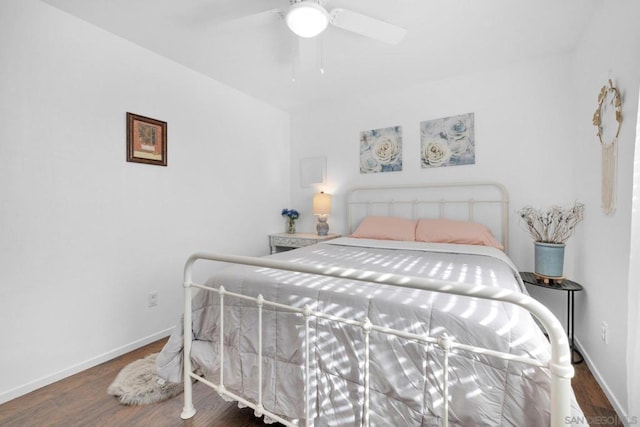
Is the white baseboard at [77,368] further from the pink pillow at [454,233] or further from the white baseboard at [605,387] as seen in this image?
the white baseboard at [605,387]

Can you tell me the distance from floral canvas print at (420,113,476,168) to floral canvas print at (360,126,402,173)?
268mm

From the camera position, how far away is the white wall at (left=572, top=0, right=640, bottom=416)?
1.49m

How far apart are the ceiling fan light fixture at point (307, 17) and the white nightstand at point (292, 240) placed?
2.08 meters

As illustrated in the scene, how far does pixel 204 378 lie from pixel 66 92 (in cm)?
203

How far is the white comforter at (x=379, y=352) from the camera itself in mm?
907

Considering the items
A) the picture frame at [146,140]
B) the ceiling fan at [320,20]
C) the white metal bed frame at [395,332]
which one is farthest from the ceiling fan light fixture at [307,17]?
the picture frame at [146,140]

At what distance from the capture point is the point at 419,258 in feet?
6.80

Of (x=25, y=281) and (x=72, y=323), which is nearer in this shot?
(x=25, y=281)

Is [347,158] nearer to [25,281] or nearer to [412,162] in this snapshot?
[412,162]

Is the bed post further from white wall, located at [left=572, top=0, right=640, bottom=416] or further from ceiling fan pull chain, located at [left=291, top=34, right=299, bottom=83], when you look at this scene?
white wall, located at [left=572, top=0, right=640, bottom=416]

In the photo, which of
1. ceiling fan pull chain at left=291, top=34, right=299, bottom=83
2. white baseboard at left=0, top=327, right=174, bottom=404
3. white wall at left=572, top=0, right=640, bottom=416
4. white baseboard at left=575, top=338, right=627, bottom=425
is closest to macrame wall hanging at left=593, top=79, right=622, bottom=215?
white wall at left=572, top=0, right=640, bottom=416

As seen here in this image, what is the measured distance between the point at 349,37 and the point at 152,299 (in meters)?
2.63

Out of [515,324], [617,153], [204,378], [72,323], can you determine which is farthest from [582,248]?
[72,323]

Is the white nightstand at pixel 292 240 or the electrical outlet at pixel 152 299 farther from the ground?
the white nightstand at pixel 292 240
